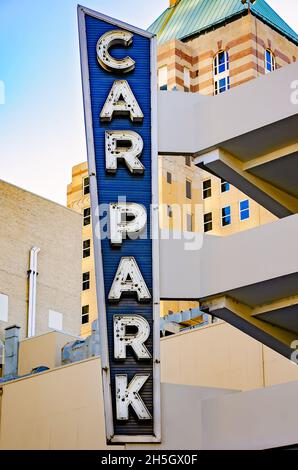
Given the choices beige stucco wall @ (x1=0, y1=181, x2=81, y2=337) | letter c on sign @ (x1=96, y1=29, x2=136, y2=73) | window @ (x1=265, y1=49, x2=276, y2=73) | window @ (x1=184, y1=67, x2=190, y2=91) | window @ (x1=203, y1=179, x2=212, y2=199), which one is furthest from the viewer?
window @ (x1=184, y1=67, x2=190, y2=91)

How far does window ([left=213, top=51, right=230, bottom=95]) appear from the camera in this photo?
110m

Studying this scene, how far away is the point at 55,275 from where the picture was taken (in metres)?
74.5

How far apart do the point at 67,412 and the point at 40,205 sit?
104ft

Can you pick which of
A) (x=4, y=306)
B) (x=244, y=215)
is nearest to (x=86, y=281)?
(x=244, y=215)

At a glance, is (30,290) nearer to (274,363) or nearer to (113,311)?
(274,363)

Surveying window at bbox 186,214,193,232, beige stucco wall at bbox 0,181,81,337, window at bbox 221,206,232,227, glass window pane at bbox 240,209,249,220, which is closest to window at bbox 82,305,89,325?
window at bbox 186,214,193,232

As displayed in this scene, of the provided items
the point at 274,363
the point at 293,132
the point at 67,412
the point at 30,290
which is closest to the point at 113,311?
the point at 293,132

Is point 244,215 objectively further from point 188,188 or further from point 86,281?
point 86,281

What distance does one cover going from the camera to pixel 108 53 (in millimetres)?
26828

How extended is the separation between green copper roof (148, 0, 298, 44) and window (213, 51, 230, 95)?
319cm

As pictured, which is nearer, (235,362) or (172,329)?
(235,362)

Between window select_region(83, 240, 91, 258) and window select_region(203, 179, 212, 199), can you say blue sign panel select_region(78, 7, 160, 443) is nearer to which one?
window select_region(203, 179, 212, 199)

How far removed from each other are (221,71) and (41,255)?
141ft

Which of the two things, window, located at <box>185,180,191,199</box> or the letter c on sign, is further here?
window, located at <box>185,180,191,199</box>
